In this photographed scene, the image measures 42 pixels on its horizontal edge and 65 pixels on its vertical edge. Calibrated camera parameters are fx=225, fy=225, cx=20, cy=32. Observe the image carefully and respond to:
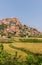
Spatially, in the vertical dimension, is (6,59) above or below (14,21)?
below

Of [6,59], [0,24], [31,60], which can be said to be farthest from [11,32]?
[31,60]

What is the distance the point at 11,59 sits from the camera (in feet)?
81.9

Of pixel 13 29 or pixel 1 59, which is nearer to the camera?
pixel 1 59

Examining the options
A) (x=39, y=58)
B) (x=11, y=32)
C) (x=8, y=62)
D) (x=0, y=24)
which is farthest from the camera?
(x=0, y=24)

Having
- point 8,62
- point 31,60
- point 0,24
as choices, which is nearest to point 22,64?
point 31,60

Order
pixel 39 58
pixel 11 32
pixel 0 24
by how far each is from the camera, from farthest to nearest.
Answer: pixel 0 24, pixel 11 32, pixel 39 58

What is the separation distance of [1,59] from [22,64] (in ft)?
21.4

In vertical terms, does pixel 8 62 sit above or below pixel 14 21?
below

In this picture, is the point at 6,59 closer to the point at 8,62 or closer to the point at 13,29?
the point at 8,62

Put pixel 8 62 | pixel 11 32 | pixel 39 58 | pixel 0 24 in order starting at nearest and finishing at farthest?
pixel 39 58 → pixel 8 62 → pixel 11 32 → pixel 0 24

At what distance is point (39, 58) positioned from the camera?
58.0 ft

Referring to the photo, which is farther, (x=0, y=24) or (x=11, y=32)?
(x=0, y=24)

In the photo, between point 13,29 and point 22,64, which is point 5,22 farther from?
point 22,64

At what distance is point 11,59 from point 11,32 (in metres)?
94.0
